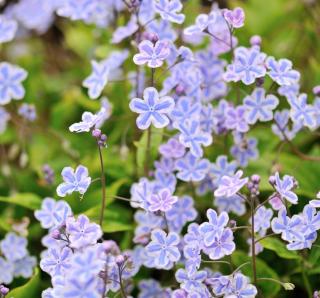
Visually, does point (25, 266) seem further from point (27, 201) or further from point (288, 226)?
point (288, 226)

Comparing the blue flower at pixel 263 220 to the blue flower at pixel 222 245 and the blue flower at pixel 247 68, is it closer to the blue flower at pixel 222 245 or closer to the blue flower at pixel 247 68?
the blue flower at pixel 222 245

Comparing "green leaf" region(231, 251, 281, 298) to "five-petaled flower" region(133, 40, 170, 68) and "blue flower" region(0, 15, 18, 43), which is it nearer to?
"five-petaled flower" region(133, 40, 170, 68)

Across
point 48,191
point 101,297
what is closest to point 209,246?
point 101,297

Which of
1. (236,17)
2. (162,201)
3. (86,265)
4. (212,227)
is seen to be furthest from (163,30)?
(86,265)

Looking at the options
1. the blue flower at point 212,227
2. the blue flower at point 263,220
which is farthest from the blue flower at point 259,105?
the blue flower at point 212,227

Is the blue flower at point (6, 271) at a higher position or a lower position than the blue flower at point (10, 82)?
lower

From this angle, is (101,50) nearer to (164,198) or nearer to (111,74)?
(111,74)
